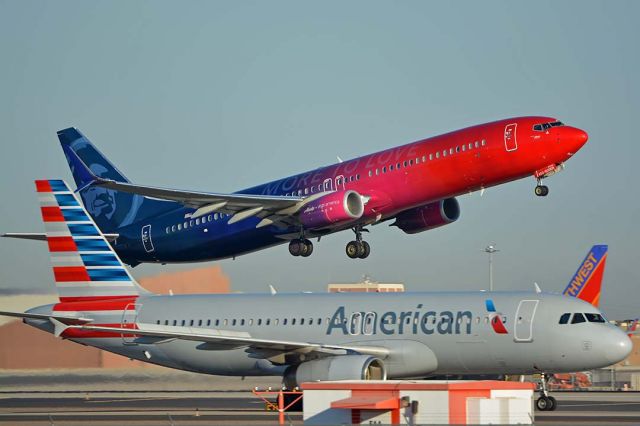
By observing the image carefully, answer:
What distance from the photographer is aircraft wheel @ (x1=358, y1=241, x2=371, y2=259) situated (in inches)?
2078

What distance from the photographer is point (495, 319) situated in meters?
42.0

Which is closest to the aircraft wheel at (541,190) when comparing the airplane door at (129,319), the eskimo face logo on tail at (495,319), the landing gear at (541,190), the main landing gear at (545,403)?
the landing gear at (541,190)

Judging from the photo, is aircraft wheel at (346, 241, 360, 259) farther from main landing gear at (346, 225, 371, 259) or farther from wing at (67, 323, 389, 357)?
wing at (67, 323, 389, 357)

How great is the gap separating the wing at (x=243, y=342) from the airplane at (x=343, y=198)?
6781 mm

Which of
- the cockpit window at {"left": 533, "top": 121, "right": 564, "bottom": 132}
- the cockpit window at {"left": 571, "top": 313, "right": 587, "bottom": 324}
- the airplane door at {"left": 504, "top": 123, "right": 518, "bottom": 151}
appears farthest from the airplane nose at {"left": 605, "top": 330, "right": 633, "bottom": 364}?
the cockpit window at {"left": 533, "top": 121, "right": 564, "bottom": 132}

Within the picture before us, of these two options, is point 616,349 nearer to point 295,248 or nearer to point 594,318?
point 594,318

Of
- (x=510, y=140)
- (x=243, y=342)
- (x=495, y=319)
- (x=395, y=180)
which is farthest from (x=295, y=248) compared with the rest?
(x=495, y=319)

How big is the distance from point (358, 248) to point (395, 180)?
4.36 meters

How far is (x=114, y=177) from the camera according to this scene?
62781 mm

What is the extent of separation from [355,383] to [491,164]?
67.3 feet

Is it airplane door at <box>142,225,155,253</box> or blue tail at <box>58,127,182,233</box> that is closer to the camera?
airplane door at <box>142,225,155,253</box>

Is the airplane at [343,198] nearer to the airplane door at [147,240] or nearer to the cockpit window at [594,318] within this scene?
the airplane door at [147,240]

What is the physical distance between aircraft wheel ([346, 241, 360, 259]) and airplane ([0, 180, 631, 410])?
654 cm

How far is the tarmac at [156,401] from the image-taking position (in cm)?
3709
